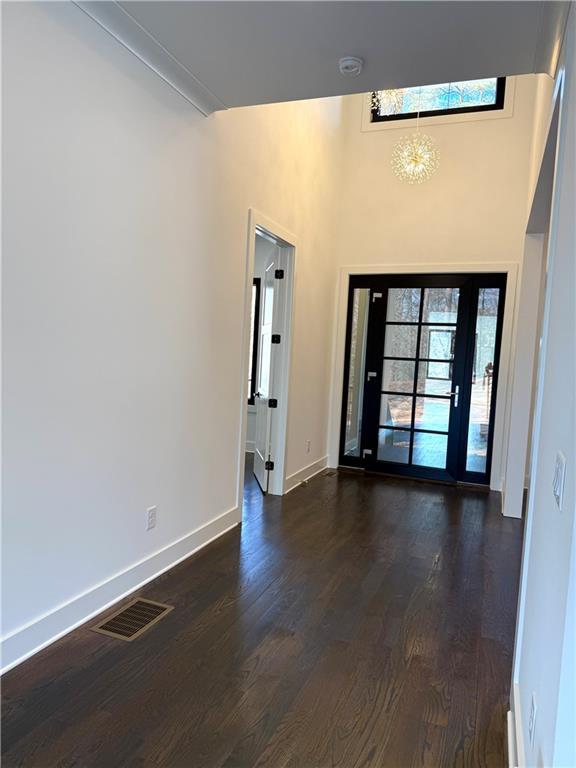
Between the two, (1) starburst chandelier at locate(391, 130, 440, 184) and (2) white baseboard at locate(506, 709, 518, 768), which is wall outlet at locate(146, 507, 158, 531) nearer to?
(2) white baseboard at locate(506, 709, 518, 768)

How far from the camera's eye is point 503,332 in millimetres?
4914

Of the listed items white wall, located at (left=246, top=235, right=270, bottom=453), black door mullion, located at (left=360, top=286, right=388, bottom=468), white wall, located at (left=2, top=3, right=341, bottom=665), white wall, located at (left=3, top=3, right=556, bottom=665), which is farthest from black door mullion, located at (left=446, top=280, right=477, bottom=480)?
white wall, located at (left=2, top=3, right=341, bottom=665)

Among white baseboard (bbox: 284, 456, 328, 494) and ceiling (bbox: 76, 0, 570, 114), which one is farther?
white baseboard (bbox: 284, 456, 328, 494)

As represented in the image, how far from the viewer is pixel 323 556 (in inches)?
126

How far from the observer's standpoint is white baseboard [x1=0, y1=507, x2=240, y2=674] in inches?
76.7

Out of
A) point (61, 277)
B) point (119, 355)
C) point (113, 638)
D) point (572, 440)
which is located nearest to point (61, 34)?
point (61, 277)

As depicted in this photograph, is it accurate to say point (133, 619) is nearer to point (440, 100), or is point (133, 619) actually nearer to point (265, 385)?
point (265, 385)

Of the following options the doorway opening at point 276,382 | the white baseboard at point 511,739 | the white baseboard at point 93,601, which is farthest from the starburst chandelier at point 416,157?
the white baseboard at point 511,739

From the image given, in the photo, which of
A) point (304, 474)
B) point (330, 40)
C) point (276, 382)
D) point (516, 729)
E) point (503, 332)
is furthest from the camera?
point (304, 474)

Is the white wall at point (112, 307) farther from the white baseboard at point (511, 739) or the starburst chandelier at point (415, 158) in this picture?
the white baseboard at point (511, 739)

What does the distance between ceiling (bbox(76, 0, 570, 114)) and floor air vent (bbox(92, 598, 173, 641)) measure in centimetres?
259

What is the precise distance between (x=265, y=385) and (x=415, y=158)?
2.57m

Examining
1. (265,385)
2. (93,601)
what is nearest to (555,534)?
(93,601)

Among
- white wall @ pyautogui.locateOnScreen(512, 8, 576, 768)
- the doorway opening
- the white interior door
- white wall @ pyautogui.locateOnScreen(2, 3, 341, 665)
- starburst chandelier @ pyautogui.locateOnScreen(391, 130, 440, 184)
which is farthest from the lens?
starburst chandelier @ pyautogui.locateOnScreen(391, 130, 440, 184)
